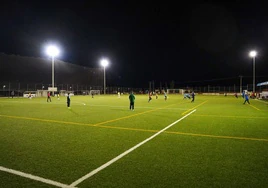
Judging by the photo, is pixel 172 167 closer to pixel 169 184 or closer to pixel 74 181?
pixel 169 184

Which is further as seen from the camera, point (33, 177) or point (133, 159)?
point (133, 159)

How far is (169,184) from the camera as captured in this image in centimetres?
423

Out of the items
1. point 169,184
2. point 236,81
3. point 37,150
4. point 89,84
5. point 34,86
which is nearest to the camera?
point 169,184

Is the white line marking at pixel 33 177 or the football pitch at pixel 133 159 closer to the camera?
the white line marking at pixel 33 177

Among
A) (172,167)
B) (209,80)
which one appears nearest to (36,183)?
(172,167)

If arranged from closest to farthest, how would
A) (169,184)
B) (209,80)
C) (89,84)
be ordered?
(169,184) < (89,84) < (209,80)

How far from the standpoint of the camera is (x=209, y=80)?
514ft

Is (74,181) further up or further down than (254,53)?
further down

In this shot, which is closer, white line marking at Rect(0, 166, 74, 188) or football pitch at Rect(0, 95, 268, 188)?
white line marking at Rect(0, 166, 74, 188)

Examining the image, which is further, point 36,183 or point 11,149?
point 11,149

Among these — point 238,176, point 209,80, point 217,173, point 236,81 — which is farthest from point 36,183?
point 209,80

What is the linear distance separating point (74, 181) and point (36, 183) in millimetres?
716

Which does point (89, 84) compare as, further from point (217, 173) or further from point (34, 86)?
point (217, 173)

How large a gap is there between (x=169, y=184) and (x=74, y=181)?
1862 mm
